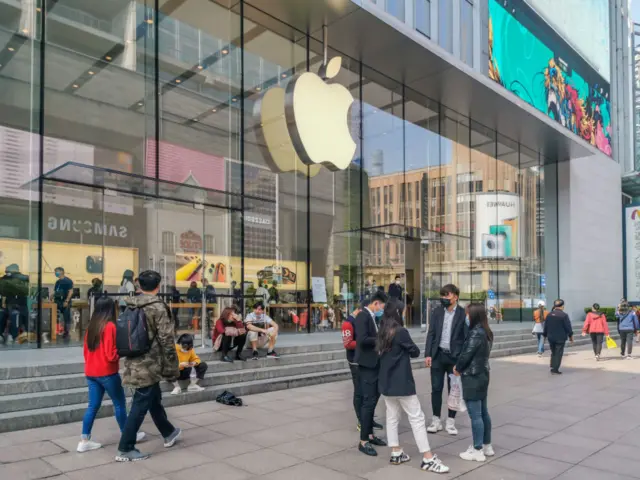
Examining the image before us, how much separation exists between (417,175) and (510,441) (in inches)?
573

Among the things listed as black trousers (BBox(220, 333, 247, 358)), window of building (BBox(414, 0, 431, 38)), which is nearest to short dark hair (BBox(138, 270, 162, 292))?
black trousers (BBox(220, 333, 247, 358))

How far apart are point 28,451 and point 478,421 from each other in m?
4.62

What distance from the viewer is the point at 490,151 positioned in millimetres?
24375

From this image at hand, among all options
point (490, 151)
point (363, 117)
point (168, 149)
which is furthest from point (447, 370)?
point (490, 151)

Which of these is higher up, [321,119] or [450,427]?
[321,119]

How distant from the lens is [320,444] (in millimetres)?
6199

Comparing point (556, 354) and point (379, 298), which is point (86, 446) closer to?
point (379, 298)

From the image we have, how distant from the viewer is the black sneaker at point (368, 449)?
572cm

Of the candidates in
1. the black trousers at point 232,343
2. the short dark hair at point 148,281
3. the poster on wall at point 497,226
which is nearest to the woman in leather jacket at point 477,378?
the short dark hair at point 148,281

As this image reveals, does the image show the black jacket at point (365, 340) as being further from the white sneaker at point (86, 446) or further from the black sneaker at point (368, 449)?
the white sneaker at point (86, 446)

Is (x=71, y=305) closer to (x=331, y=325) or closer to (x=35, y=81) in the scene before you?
(x=35, y=81)

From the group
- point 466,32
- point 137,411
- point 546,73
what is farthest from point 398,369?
point 546,73

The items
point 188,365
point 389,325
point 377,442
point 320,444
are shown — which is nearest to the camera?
point 389,325

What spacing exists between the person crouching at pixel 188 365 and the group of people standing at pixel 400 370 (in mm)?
2805
